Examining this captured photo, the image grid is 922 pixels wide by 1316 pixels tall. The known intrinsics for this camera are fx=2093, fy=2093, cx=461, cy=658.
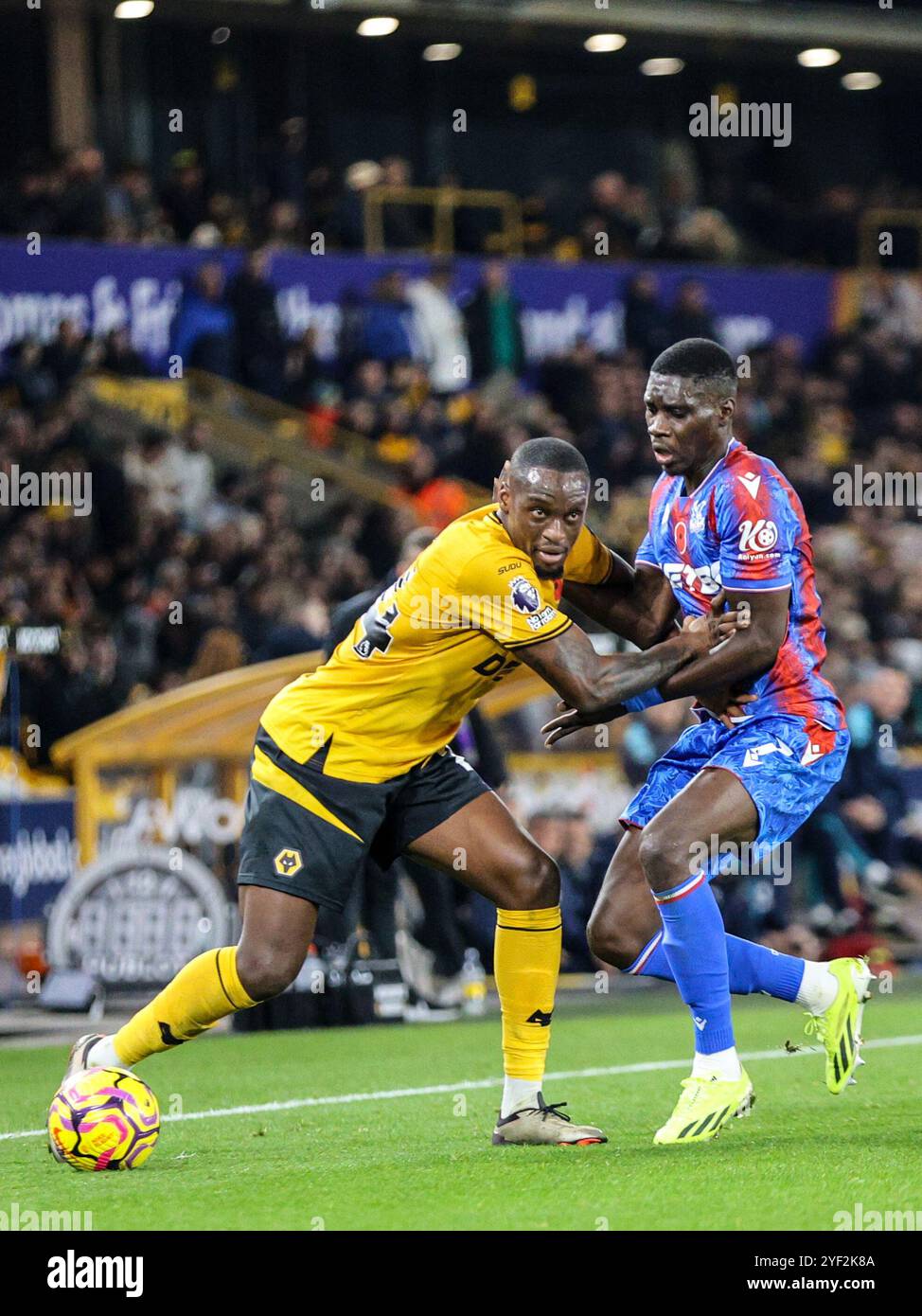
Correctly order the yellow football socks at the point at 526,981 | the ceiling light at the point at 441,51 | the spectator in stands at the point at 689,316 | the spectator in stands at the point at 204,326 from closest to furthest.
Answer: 1. the yellow football socks at the point at 526,981
2. the spectator in stands at the point at 204,326
3. the spectator in stands at the point at 689,316
4. the ceiling light at the point at 441,51

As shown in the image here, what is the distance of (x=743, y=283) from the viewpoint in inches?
Answer: 841

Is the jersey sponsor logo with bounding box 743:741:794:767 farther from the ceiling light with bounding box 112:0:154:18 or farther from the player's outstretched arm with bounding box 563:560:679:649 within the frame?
the ceiling light with bounding box 112:0:154:18

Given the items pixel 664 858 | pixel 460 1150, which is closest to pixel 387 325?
pixel 664 858

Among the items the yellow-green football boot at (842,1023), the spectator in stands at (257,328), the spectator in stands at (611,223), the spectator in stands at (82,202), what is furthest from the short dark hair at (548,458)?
the spectator in stands at (611,223)

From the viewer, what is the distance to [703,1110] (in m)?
6.33

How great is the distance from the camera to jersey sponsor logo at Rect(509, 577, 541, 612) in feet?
20.0

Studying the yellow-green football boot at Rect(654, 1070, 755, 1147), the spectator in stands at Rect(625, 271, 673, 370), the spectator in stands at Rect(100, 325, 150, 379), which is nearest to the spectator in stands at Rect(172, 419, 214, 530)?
the spectator in stands at Rect(100, 325, 150, 379)

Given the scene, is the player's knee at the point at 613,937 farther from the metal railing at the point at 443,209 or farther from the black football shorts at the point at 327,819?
the metal railing at the point at 443,209

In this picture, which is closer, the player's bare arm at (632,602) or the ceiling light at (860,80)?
the player's bare arm at (632,602)

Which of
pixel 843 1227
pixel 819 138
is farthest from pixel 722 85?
pixel 843 1227

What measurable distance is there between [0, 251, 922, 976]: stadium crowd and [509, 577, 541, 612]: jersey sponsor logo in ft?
19.6

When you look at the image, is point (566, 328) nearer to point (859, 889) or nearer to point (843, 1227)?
point (859, 889)

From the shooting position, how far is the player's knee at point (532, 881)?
6.47 metres

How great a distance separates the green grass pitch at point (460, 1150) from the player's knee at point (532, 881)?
2.47ft
